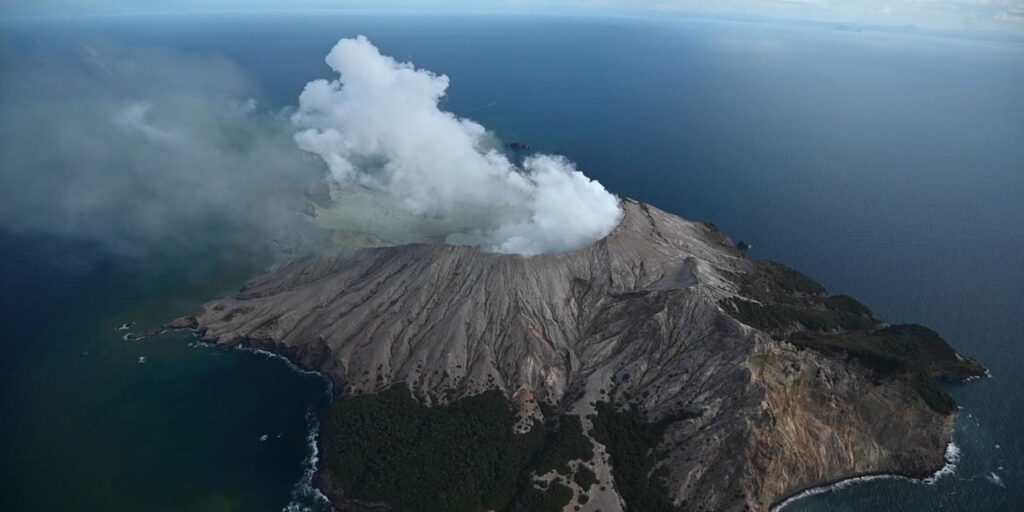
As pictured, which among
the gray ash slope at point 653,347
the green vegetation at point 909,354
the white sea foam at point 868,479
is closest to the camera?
the white sea foam at point 868,479

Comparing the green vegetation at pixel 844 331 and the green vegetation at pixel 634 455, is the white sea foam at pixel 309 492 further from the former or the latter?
the green vegetation at pixel 844 331

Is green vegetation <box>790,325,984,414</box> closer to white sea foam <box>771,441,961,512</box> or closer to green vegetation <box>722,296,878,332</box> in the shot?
green vegetation <box>722,296,878,332</box>

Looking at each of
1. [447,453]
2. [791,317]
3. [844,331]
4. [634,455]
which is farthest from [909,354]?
[447,453]

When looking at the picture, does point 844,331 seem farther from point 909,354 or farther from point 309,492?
point 309,492

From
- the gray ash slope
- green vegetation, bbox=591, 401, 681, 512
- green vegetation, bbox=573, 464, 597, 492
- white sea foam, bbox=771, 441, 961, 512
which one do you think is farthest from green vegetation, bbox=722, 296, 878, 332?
green vegetation, bbox=573, 464, 597, 492

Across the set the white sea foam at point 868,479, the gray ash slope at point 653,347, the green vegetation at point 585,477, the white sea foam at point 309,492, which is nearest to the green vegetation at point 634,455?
the gray ash slope at point 653,347

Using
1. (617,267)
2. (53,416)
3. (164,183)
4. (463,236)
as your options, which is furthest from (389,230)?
(164,183)
